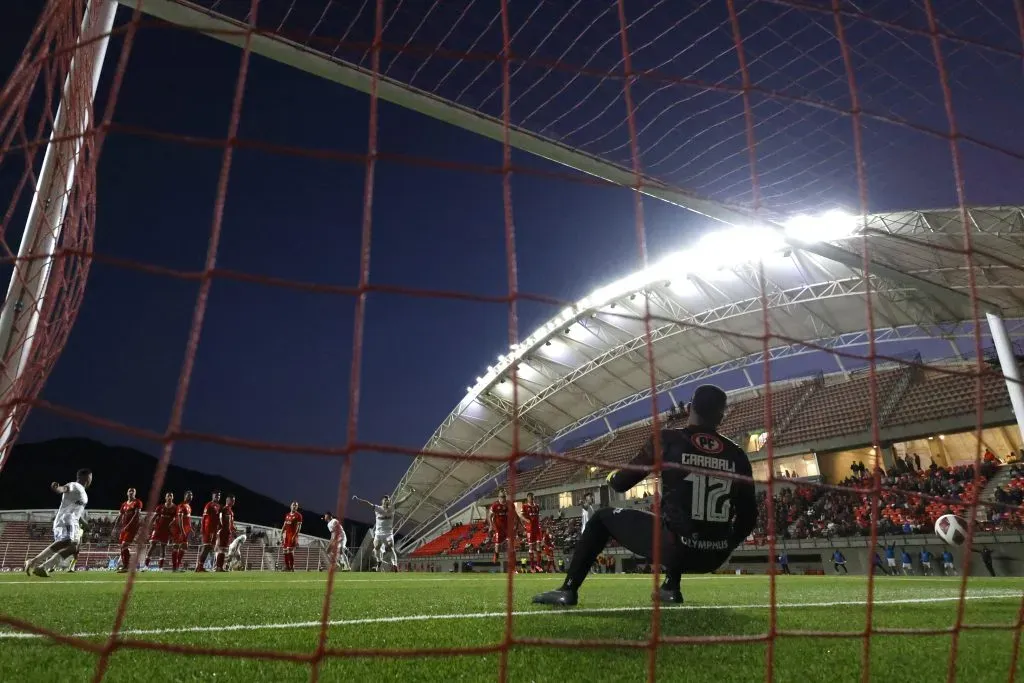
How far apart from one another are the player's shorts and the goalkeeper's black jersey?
25.9 ft

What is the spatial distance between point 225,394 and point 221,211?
28.7 metres

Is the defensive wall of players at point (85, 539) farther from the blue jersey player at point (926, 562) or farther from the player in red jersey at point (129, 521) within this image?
the blue jersey player at point (926, 562)

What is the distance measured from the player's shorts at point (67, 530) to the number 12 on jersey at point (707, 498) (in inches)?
317

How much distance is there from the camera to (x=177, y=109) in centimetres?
1537

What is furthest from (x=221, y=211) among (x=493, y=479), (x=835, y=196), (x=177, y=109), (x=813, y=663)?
(x=493, y=479)

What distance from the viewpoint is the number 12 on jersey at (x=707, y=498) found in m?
3.03

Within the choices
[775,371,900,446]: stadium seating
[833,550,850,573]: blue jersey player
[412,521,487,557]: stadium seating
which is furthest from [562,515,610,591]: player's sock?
[412,521,487,557]: stadium seating

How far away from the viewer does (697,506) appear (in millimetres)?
3027

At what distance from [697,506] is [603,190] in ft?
20.7

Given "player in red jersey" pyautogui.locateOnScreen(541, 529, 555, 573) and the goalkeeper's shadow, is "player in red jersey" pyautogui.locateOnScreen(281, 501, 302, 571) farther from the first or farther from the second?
the goalkeeper's shadow

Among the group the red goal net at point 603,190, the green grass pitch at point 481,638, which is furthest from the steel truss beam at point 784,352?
the green grass pitch at point 481,638

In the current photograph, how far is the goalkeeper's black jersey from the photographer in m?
3.03

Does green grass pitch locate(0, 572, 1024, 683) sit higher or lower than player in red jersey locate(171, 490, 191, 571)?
higher

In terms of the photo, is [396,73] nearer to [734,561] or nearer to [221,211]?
[221,211]
